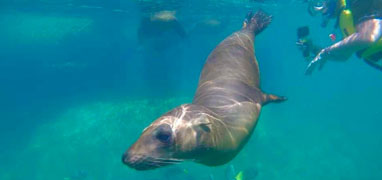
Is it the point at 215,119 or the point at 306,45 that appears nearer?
the point at 215,119

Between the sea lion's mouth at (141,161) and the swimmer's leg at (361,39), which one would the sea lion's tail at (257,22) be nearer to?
the swimmer's leg at (361,39)

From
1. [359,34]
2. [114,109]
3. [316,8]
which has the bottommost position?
[114,109]

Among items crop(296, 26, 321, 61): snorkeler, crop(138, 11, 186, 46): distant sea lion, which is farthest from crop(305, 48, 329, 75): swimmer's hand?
crop(138, 11, 186, 46): distant sea lion

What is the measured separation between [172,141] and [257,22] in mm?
4020

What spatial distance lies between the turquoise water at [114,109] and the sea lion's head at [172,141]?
9.86 meters

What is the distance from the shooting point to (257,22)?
20.2 ft

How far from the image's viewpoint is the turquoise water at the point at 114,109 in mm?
17641

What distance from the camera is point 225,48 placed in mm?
5047

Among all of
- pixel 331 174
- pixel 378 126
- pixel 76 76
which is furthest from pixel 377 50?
pixel 378 126

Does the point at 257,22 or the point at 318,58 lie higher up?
the point at 257,22

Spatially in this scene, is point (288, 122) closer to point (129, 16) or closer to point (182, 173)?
point (182, 173)

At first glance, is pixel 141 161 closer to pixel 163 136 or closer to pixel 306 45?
pixel 163 136

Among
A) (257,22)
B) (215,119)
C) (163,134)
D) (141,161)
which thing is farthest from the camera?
(257,22)

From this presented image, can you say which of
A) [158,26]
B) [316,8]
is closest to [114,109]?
[158,26]
